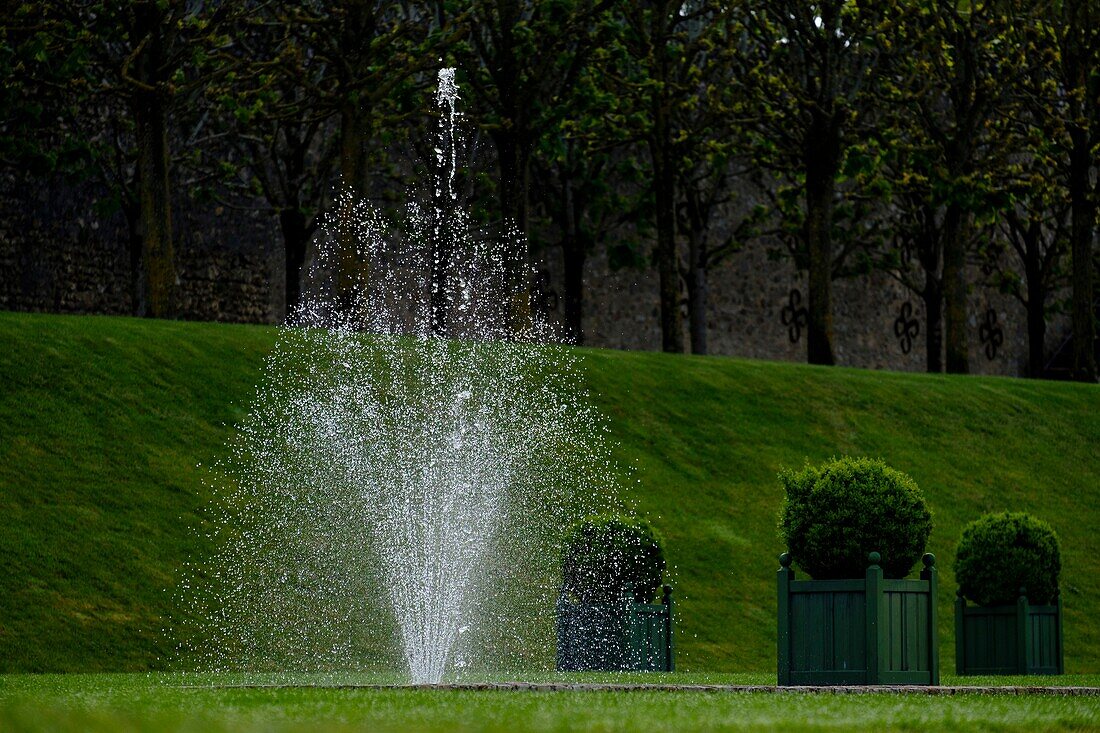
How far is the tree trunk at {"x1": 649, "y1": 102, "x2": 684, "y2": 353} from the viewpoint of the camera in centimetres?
3312

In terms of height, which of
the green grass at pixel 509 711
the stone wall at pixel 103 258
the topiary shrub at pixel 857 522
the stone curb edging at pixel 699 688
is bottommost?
the stone curb edging at pixel 699 688

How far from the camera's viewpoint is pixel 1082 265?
37.5m

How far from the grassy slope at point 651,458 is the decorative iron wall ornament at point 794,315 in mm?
Answer: 12620

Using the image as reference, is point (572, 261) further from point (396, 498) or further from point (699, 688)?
point (699, 688)

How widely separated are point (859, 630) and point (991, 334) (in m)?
43.0

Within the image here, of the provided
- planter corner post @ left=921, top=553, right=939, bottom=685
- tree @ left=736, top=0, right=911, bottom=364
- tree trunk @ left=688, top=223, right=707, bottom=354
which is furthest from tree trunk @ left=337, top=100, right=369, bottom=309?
planter corner post @ left=921, top=553, right=939, bottom=685

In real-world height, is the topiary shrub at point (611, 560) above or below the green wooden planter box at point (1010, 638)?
above

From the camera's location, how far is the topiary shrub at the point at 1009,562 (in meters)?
19.2

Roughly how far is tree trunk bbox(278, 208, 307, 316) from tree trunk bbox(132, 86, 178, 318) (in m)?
6.31

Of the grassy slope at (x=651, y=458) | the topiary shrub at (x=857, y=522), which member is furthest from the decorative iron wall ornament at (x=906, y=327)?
the topiary shrub at (x=857, y=522)

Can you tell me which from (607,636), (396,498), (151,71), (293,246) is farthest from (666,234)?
(607,636)

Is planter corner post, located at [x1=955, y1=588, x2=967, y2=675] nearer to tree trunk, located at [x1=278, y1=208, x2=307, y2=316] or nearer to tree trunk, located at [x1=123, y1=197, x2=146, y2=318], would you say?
tree trunk, located at [x1=278, y1=208, x2=307, y2=316]

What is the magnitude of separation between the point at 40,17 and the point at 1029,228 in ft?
94.6

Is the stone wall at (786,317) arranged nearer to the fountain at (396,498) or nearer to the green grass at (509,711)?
the fountain at (396,498)
